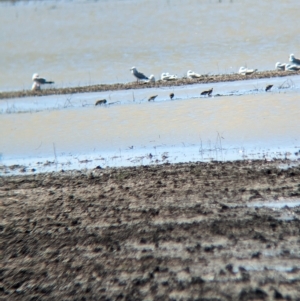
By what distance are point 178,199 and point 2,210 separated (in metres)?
2.18

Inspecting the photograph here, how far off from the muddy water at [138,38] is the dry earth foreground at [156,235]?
16.1m

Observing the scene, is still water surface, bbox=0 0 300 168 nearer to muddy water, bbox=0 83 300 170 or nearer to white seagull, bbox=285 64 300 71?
muddy water, bbox=0 83 300 170

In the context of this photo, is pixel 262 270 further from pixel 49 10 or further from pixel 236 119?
pixel 49 10

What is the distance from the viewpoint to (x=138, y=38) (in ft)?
118

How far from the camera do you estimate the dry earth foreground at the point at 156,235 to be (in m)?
5.72

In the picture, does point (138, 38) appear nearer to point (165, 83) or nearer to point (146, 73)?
point (146, 73)

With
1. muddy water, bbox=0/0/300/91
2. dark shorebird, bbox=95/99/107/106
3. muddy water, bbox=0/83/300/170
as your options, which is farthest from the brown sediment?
dark shorebird, bbox=95/99/107/106

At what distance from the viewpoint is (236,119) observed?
14.6 meters

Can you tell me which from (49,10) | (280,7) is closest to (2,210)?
(280,7)

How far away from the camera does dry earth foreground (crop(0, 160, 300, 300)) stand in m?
5.72

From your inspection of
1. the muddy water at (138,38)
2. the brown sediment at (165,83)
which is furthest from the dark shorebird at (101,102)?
the muddy water at (138,38)

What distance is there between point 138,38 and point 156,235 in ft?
97.2

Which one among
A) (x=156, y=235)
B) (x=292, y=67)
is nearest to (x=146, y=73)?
(x=292, y=67)

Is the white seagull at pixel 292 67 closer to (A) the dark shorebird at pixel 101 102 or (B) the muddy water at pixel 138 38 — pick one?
(B) the muddy water at pixel 138 38
